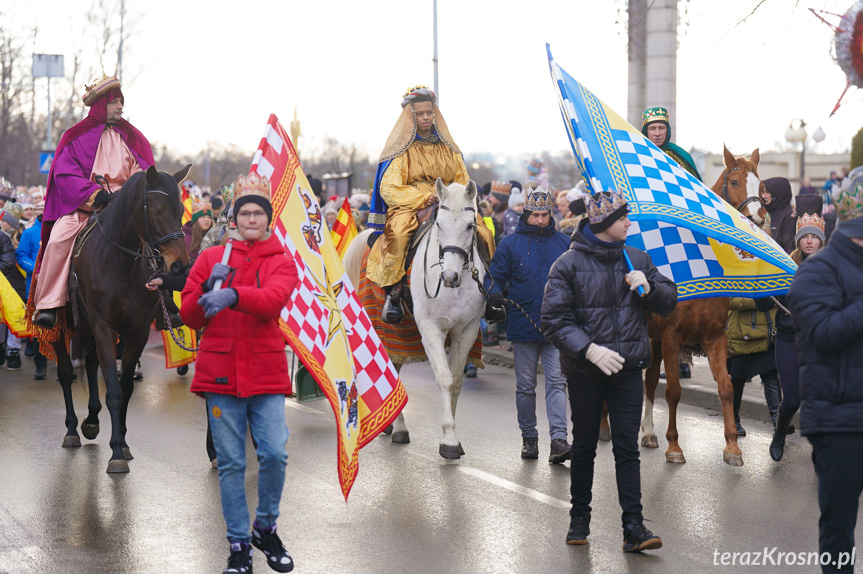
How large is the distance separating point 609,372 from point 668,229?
9.22 feet

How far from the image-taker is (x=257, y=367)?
5.58 meters

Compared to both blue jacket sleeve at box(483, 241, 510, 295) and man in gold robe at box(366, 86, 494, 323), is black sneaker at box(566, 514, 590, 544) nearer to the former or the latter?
blue jacket sleeve at box(483, 241, 510, 295)

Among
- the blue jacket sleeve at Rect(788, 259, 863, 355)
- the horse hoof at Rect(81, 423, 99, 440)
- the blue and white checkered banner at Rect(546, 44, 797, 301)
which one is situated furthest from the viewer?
the horse hoof at Rect(81, 423, 99, 440)

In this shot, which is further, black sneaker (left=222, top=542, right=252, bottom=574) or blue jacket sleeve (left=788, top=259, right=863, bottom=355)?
black sneaker (left=222, top=542, right=252, bottom=574)

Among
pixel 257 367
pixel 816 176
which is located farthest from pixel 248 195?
pixel 816 176

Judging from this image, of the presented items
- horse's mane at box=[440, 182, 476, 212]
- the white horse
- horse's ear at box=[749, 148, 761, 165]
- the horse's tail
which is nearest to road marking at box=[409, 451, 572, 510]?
the white horse

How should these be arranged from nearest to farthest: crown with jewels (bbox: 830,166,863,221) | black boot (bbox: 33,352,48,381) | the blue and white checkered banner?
crown with jewels (bbox: 830,166,863,221) < the blue and white checkered banner < black boot (bbox: 33,352,48,381)

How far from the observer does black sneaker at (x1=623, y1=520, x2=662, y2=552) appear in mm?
6102

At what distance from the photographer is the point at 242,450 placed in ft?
18.7

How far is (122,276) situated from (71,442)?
1.68 m

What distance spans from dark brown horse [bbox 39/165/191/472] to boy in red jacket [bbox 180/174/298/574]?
Result: 266cm

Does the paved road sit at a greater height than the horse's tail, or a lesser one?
lesser

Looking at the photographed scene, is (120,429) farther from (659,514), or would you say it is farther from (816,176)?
(816,176)

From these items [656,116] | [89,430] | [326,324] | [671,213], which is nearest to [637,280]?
[671,213]
